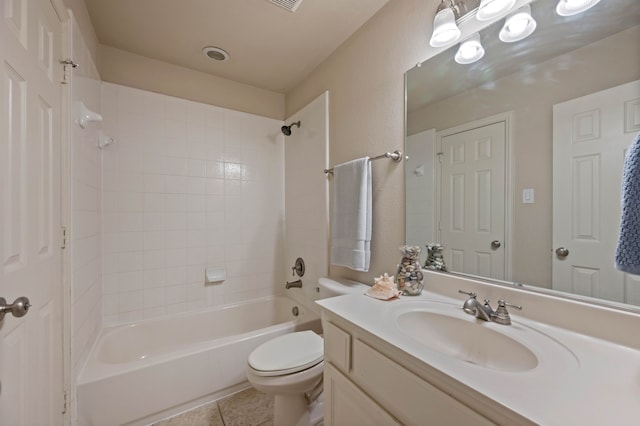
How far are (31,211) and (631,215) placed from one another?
1693 mm

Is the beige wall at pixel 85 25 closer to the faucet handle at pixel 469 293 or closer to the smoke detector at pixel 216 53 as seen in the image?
the smoke detector at pixel 216 53

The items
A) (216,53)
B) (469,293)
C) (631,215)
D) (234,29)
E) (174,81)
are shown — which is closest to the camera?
(631,215)

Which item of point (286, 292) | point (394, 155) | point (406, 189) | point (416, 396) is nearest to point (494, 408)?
point (416, 396)

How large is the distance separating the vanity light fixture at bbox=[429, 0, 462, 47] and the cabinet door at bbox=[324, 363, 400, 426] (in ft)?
4.66

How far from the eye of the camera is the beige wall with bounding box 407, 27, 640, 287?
0.73 metres

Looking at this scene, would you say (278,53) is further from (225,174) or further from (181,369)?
(181,369)

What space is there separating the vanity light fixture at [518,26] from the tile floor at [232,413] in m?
2.16

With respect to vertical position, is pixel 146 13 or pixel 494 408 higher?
pixel 146 13

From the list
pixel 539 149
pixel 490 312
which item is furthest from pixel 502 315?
pixel 539 149

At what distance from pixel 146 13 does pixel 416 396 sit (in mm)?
2260

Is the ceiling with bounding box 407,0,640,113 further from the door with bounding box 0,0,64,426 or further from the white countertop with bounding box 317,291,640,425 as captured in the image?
the door with bounding box 0,0,64,426

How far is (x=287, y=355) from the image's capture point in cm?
131

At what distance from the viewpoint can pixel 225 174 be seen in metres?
2.23

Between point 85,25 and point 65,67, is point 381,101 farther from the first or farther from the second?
point 85,25
